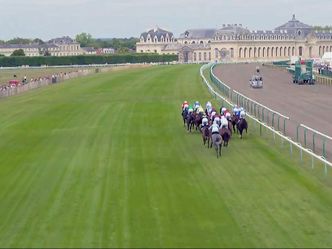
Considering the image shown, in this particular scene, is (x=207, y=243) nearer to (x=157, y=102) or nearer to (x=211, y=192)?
(x=211, y=192)

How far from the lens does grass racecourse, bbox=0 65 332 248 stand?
13.7m

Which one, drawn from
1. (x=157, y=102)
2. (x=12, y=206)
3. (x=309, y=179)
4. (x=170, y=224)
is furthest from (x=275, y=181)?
(x=157, y=102)

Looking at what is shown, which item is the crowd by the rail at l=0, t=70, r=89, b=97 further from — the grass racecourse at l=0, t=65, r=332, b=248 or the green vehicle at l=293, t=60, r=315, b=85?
the grass racecourse at l=0, t=65, r=332, b=248

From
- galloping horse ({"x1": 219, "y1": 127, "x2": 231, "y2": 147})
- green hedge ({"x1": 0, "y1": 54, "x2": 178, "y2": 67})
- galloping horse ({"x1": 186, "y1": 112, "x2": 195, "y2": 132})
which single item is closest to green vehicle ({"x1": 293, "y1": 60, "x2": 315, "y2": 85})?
galloping horse ({"x1": 186, "y1": 112, "x2": 195, "y2": 132})

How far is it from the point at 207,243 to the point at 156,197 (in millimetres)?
3731

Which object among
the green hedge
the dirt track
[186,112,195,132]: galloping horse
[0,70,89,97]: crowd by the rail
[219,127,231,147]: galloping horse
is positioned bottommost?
the green hedge

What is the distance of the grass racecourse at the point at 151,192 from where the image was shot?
13680mm

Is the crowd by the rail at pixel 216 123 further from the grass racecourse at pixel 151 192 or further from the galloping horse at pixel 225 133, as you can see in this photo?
the grass racecourse at pixel 151 192

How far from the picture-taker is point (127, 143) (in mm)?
25656

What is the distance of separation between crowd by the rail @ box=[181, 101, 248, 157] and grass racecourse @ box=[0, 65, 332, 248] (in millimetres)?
425

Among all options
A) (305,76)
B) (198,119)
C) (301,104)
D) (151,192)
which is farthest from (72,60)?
(151,192)

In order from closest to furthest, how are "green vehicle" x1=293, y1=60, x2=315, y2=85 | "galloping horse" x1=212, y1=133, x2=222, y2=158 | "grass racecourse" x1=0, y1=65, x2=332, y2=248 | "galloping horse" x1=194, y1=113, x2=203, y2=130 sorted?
"grass racecourse" x1=0, y1=65, x2=332, y2=248
"galloping horse" x1=212, y1=133, x2=222, y2=158
"galloping horse" x1=194, y1=113, x2=203, y2=130
"green vehicle" x1=293, y1=60, x2=315, y2=85

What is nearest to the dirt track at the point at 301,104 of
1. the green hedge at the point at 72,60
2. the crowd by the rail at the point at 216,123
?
the crowd by the rail at the point at 216,123

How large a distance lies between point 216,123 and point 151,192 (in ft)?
20.1
